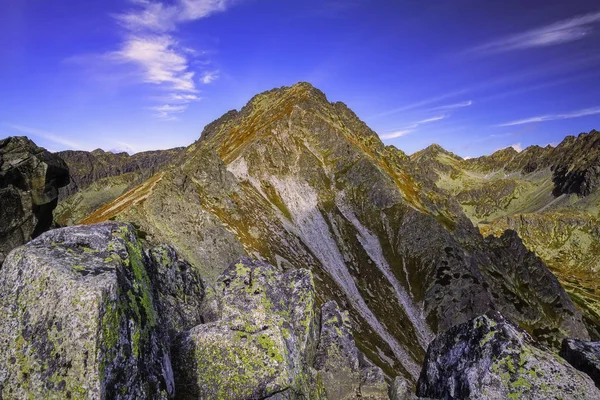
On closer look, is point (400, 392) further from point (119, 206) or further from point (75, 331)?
point (119, 206)

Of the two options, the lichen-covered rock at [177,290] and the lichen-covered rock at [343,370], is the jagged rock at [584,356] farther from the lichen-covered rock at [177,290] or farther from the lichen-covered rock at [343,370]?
the lichen-covered rock at [177,290]

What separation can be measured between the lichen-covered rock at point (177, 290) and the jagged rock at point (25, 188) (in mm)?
21798

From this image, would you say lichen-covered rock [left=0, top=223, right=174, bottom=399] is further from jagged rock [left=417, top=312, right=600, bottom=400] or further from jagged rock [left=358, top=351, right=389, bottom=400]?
jagged rock [left=358, top=351, right=389, bottom=400]

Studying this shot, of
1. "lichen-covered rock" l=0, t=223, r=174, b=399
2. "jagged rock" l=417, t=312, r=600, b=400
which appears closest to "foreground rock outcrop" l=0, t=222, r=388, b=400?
"lichen-covered rock" l=0, t=223, r=174, b=399

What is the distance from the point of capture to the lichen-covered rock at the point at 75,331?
7.70m

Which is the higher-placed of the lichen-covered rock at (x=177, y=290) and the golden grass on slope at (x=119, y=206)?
the golden grass on slope at (x=119, y=206)

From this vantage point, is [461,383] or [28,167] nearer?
[461,383]

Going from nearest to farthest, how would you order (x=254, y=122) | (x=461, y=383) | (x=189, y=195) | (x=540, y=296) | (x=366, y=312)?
(x=461, y=383), (x=189, y=195), (x=366, y=312), (x=540, y=296), (x=254, y=122)

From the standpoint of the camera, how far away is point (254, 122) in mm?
193125

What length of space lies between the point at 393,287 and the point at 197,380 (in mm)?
107805

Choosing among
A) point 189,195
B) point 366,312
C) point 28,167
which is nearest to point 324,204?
point 366,312

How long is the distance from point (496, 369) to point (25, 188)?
127 ft

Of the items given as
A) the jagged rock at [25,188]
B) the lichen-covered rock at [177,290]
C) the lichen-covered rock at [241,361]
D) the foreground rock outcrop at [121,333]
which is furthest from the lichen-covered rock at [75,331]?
the jagged rock at [25,188]

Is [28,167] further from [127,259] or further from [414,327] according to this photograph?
[414,327]
